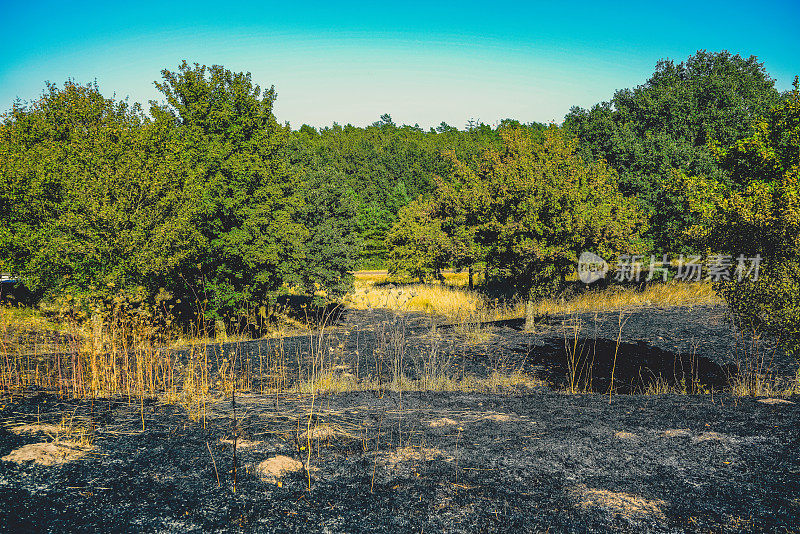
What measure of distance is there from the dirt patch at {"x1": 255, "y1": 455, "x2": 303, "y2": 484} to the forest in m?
4.28

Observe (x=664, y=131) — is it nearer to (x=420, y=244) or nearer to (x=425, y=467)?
(x=420, y=244)

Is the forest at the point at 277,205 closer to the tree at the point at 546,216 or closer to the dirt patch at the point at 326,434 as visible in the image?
the tree at the point at 546,216

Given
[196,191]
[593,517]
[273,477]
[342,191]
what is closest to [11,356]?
[196,191]

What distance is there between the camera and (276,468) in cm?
Answer: 394

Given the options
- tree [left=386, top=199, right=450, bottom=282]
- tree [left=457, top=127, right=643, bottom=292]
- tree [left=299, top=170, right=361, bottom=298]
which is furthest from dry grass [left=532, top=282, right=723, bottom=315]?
tree [left=299, top=170, right=361, bottom=298]

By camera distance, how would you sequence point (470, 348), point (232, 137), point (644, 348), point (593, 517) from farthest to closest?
point (232, 137), point (470, 348), point (644, 348), point (593, 517)

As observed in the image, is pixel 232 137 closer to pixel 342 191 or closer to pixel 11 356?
pixel 11 356

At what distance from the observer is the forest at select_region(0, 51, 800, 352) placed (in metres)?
7.54

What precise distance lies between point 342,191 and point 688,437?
19.7 m

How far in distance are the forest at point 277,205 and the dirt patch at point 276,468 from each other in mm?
4276

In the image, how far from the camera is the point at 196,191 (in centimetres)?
1217

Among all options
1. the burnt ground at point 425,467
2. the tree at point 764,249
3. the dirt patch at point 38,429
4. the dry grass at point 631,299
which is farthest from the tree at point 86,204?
the dry grass at point 631,299

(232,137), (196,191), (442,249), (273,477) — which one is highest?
(232,137)

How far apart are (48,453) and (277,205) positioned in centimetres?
1105
